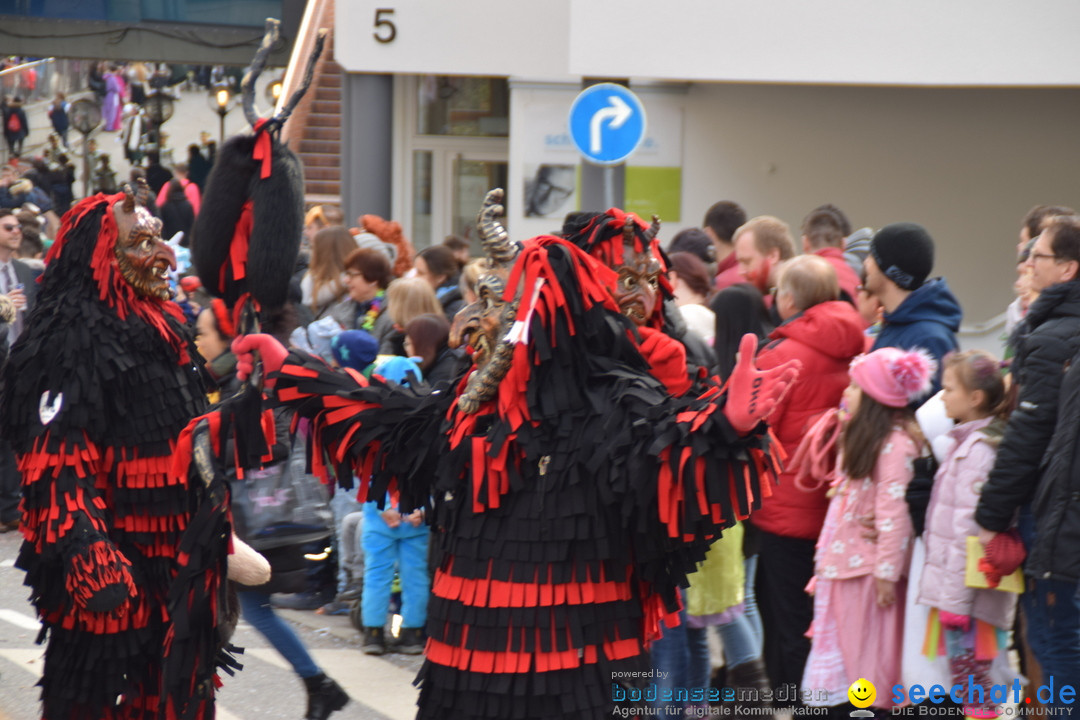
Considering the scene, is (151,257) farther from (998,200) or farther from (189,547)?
(998,200)

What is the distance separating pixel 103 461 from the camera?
389 cm

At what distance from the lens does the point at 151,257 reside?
405cm

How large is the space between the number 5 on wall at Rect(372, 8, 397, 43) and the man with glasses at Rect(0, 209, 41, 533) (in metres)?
4.91

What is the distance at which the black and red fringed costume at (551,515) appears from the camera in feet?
9.78

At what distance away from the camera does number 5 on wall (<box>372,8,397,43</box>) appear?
12242 mm

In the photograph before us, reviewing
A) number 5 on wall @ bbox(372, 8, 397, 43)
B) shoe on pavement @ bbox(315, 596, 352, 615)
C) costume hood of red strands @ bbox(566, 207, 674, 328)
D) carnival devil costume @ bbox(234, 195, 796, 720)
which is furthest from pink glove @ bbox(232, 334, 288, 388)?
number 5 on wall @ bbox(372, 8, 397, 43)

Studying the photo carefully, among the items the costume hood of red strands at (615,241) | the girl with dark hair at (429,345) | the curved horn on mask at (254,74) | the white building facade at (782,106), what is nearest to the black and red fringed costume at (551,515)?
the costume hood of red strands at (615,241)

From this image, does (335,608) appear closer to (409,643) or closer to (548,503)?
(409,643)

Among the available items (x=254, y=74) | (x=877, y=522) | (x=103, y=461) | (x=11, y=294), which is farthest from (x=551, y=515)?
(x=11, y=294)

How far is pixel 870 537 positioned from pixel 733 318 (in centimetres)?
110

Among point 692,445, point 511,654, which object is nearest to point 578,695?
point 511,654

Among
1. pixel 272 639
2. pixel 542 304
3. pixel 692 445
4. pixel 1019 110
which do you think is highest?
pixel 1019 110

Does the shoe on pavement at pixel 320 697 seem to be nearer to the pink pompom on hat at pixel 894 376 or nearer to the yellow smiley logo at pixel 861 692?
the yellow smiley logo at pixel 861 692

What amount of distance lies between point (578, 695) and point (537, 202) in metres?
9.41
